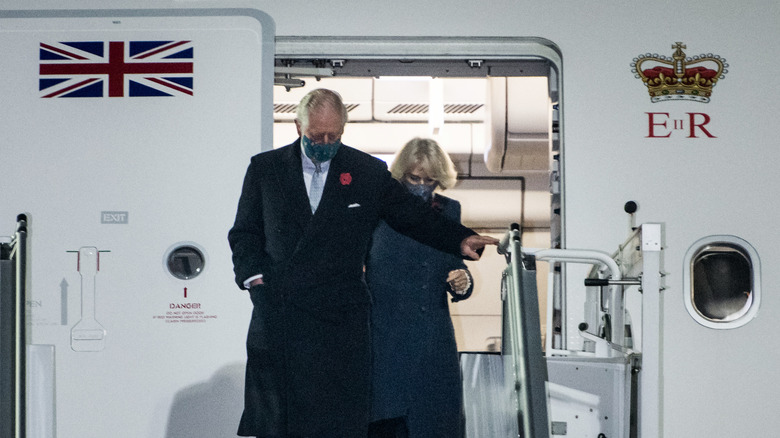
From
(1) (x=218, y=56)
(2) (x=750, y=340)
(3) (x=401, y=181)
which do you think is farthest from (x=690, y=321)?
(1) (x=218, y=56)

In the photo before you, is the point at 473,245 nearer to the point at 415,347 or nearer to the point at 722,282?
the point at 415,347

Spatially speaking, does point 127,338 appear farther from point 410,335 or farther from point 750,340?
point 750,340

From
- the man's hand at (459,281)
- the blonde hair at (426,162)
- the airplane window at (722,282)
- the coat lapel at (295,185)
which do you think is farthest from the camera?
the airplane window at (722,282)

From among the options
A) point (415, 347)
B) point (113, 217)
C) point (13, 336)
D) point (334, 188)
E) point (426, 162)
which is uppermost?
→ point (426, 162)

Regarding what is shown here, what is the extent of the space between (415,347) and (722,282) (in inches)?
70.1

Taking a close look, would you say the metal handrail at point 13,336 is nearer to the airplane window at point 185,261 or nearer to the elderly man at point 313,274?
the elderly man at point 313,274

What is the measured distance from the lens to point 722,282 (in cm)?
492

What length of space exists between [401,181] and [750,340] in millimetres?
1989

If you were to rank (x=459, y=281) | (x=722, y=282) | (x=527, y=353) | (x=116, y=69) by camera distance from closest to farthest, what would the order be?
(x=527, y=353) < (x=459, y=281) < (x=722, y=282) < (x=116, y=69)

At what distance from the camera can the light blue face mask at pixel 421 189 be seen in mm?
4219

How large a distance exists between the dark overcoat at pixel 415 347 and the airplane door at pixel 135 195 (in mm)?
1066

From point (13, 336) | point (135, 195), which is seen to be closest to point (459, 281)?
point (13, 336)

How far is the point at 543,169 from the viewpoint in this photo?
796 cm

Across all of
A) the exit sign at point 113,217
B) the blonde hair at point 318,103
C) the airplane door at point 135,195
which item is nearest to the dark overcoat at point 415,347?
the blonde hair at point 318,103
